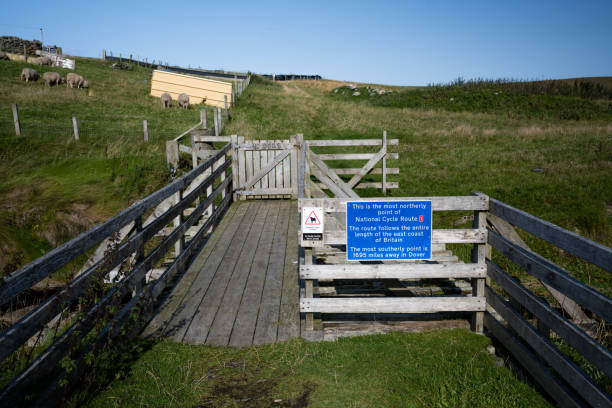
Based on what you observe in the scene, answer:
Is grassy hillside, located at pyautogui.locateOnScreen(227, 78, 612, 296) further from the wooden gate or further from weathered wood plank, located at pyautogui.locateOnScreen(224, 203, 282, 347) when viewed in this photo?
weathered wood plank, located at pyautogui.locateOnScreen(224, 203, 282, 347)

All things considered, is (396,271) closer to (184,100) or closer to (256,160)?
(256,160)

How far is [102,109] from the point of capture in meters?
23.2

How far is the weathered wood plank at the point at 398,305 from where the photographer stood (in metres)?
4.50

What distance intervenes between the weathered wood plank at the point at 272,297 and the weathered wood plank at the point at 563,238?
2636mm

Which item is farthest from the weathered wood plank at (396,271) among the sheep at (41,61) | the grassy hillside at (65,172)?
the sheep at (41,61)

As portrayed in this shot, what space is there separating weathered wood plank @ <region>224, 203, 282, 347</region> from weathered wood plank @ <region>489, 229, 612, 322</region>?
107 inches

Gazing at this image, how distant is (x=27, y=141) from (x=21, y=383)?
531 inches

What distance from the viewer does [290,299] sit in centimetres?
536

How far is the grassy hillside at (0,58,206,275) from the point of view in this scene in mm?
9727

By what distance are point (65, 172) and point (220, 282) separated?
28.0 feet

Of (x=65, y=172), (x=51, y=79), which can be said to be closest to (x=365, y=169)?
(x=65, y=172)

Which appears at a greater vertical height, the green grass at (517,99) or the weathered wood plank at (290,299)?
the green grass at (517,99)

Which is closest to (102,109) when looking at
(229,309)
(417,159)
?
(417,159)

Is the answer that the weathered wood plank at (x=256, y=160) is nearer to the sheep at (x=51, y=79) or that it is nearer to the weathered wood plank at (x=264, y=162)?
the weathered wood plank at (x=264, y=162)
